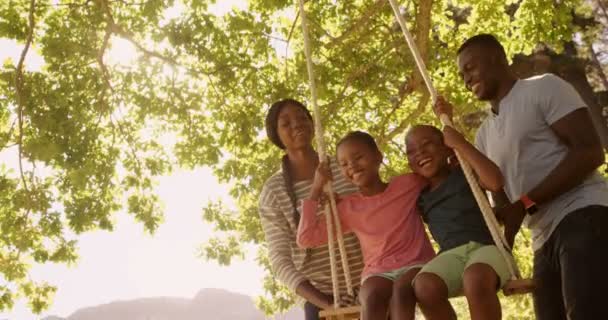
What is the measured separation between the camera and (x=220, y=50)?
594 cm

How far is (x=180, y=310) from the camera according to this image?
292ft

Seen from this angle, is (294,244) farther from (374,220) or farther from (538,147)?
(538,147)

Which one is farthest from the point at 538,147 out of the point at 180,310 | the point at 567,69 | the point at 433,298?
the point at 180,310

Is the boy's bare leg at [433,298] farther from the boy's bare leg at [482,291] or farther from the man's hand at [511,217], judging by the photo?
the man's hand at [511,217]

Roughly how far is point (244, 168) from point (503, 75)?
4.52 m

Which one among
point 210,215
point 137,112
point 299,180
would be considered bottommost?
point 299,180

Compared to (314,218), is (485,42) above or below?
above

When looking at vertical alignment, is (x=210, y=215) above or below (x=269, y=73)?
below

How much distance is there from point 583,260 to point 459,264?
1.44 ft

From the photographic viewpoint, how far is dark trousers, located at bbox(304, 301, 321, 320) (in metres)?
2.59

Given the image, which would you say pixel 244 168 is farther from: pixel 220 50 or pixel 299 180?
pixel 299 180

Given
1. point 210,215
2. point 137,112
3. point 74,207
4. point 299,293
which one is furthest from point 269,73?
point 299,293

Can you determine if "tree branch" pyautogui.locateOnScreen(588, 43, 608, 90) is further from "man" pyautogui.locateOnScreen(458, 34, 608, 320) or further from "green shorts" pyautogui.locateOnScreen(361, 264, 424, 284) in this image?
"green shorts" pyautogui.locateOnScreen(361, 264, 424, 284)

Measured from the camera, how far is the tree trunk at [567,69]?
13789mm
